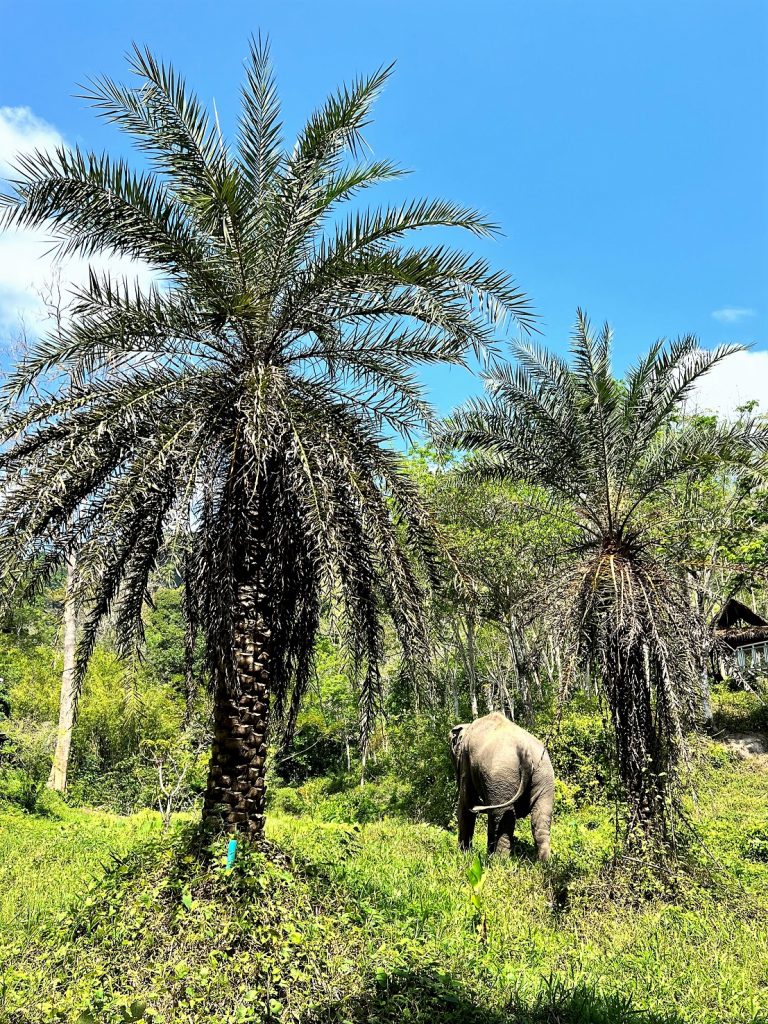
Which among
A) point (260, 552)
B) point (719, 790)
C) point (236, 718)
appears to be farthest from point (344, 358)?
point (719, 790)

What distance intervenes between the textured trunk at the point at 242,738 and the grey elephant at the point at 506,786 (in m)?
4.75

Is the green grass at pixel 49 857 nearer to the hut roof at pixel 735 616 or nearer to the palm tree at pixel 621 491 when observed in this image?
the palm tree at pixel 621 491

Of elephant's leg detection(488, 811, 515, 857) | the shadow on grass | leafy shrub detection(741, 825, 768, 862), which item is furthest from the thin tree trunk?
leafy shrub detection(741, 825, 768, 862)

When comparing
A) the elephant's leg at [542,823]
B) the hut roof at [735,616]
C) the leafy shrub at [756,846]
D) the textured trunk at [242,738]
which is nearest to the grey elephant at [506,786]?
the elephant's leg at [542,823]

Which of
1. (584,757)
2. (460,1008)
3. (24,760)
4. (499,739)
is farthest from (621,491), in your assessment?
(24,760)

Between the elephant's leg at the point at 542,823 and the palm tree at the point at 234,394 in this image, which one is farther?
the elephant's leg at the point at 542,823

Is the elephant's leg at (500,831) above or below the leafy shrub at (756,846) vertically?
above

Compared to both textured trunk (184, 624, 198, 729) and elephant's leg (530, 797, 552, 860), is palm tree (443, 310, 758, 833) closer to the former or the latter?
elephant's leg (530, 797, 552, 860)

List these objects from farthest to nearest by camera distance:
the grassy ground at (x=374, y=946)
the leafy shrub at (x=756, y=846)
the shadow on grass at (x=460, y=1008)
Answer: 1. the leafy shrub at (x=756, y=846)
2. the grassy ground at (x=374, y=946)
3. the shadow on grass at (x=460, y=1008)

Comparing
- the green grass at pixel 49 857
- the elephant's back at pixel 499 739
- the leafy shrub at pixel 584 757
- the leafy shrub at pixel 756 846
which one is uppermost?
the elephant's back at pixel 499 739

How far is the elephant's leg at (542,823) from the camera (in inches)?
404

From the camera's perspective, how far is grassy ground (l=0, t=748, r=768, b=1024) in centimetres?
498

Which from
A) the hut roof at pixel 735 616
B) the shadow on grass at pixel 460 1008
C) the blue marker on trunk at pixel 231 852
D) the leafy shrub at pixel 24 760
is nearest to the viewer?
the shadow on grass at pixel 460 1008

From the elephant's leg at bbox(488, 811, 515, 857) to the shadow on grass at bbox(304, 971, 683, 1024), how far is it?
17.2ft
